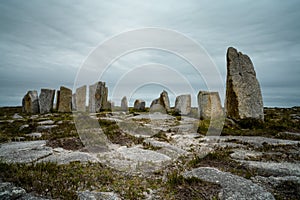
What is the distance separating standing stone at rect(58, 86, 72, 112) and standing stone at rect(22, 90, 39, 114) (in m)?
2.52

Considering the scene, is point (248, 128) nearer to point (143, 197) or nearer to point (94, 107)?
point (143, 197)

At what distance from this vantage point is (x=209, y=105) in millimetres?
18016

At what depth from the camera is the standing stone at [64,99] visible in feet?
77.8

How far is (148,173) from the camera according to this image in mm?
5316

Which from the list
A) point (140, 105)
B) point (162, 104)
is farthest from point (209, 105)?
point (140, 105)

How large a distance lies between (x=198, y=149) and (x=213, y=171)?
282cm

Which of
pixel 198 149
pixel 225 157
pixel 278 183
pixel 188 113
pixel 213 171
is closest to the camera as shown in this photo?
pixel 278 183

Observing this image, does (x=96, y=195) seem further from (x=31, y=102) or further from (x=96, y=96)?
(x=31, y=102)

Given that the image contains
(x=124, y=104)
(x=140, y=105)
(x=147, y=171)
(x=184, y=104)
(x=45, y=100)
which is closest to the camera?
(x=147, y=171)

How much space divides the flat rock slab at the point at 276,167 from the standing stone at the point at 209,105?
1194cm

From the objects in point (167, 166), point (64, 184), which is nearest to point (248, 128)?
point (167, 166)

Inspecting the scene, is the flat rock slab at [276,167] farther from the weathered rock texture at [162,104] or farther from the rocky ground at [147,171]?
the weathered rock texture at [162,104]

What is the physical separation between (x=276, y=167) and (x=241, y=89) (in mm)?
9420

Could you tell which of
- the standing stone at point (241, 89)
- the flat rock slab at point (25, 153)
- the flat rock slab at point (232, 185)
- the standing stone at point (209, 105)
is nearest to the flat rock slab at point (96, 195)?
the flat rock slab at point (232, 185)
